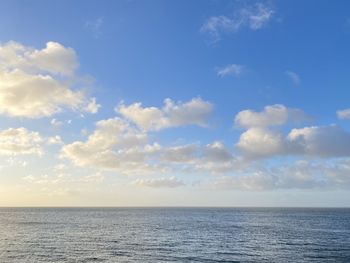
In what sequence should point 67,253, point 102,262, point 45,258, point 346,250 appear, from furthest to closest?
point 346,250
point 67,253
point 45,258
point 102,262

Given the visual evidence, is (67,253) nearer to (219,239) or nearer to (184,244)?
(184,244)

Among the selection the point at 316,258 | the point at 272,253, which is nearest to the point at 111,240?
the point at 272,253

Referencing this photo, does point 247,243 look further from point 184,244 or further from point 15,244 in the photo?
point 15,244

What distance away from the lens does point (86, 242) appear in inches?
3312

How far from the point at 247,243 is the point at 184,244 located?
44.9ft

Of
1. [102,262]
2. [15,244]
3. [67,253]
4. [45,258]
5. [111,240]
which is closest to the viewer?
[102,262]

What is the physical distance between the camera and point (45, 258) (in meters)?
63.5

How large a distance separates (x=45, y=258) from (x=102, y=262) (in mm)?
10037

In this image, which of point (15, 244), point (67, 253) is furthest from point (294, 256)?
point (15, 244)

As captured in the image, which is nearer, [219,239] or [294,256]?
[294,256]

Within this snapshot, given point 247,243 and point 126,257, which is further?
point 247,243

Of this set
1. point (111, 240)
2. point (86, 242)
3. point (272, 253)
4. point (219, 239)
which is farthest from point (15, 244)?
point (272, 253)

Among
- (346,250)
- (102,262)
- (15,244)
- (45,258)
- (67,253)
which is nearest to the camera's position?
(102,262)

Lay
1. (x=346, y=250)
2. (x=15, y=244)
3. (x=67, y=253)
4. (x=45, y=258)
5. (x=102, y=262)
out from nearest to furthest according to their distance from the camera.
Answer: (x=102, y=262) → (x=45, y=258) → (x=67, y=253) → (x=346, y=250) → (x=15, y=244)
